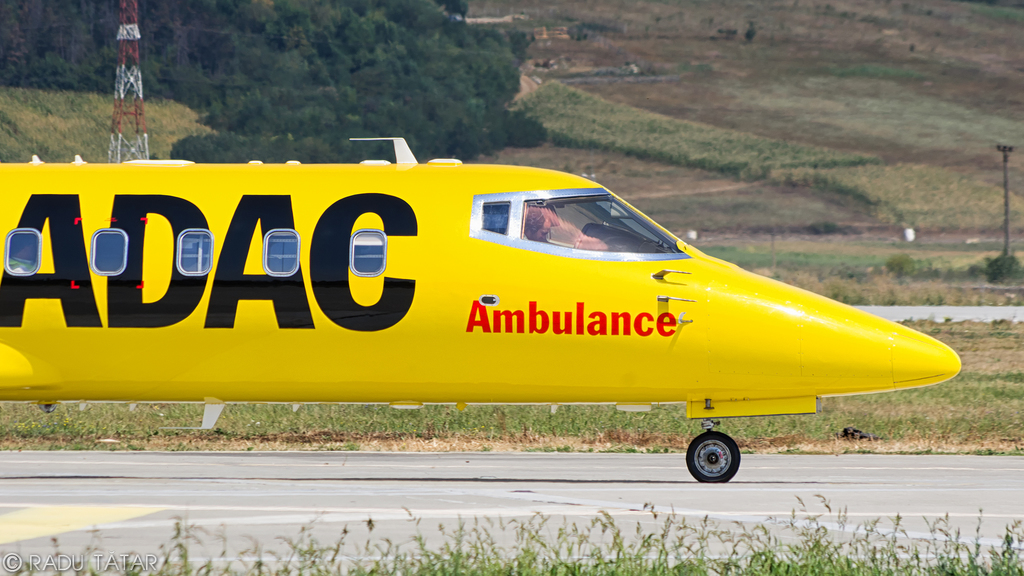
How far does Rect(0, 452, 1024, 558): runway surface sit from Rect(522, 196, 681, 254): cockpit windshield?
112 inches

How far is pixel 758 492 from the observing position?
567 inches

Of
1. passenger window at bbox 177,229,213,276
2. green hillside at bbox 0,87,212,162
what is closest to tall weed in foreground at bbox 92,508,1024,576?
passenger window at bbox 177,229,213,276

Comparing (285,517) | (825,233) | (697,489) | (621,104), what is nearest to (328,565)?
(285,517)

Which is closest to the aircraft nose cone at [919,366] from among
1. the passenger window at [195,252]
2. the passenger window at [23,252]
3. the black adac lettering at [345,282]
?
the black adac lettering at [345,282]

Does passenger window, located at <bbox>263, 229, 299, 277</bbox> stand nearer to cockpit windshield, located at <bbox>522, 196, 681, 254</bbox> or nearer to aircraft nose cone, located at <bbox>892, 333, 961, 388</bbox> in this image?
cockpit windshield, located at <bbox>522, 196, 681, 254</bbox>

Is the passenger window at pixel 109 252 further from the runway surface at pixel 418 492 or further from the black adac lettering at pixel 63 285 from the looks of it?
the runway surface at pixel 418 492

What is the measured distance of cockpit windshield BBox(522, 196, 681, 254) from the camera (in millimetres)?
14594

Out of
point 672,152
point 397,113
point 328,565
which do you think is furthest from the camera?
point 672,152

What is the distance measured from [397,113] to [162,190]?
101542 mm

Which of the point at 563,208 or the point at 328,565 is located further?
the point at 563,208

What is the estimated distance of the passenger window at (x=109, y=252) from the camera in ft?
48.4

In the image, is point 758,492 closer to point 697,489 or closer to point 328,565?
point 697,489

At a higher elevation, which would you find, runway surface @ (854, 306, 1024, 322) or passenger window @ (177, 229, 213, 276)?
runway surface @ (854, 306, 1024, 322)

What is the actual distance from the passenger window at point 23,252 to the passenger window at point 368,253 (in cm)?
377
